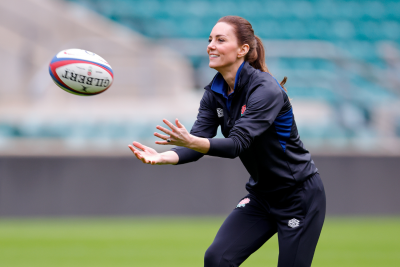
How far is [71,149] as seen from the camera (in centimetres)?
960

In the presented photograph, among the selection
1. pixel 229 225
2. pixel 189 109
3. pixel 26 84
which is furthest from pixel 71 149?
pixel 229 225

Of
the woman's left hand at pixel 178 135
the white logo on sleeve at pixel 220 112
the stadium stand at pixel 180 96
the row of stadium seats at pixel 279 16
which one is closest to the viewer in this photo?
the woman's left hand at pixel 178 135

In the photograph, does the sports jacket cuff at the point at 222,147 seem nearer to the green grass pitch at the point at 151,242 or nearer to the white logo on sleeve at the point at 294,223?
the white logo on sleeve at the point at 294,223

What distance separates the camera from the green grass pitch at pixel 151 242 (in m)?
6.68

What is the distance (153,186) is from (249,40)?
6.15 metres

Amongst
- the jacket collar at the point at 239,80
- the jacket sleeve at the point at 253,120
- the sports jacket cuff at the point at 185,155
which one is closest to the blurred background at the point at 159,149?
the sports jacket cuff at the point at 185,155

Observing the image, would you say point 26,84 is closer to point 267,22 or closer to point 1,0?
point 1,0

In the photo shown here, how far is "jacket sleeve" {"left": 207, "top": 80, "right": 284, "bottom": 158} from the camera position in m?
3.32

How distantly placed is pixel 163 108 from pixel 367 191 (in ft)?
13.0

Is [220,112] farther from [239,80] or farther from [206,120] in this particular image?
[239,80]

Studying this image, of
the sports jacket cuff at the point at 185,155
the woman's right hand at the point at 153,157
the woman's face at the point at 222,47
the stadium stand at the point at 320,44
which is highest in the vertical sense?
the stadium stand at the point at 320,44

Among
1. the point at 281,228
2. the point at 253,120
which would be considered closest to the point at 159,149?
the point at 281,228

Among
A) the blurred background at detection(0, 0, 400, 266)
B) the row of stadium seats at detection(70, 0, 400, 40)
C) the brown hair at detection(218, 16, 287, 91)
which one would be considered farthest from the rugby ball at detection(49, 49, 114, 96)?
the row of stadium seats at detection(70, 0, 400, 40)

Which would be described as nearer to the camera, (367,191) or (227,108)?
(227,108)
